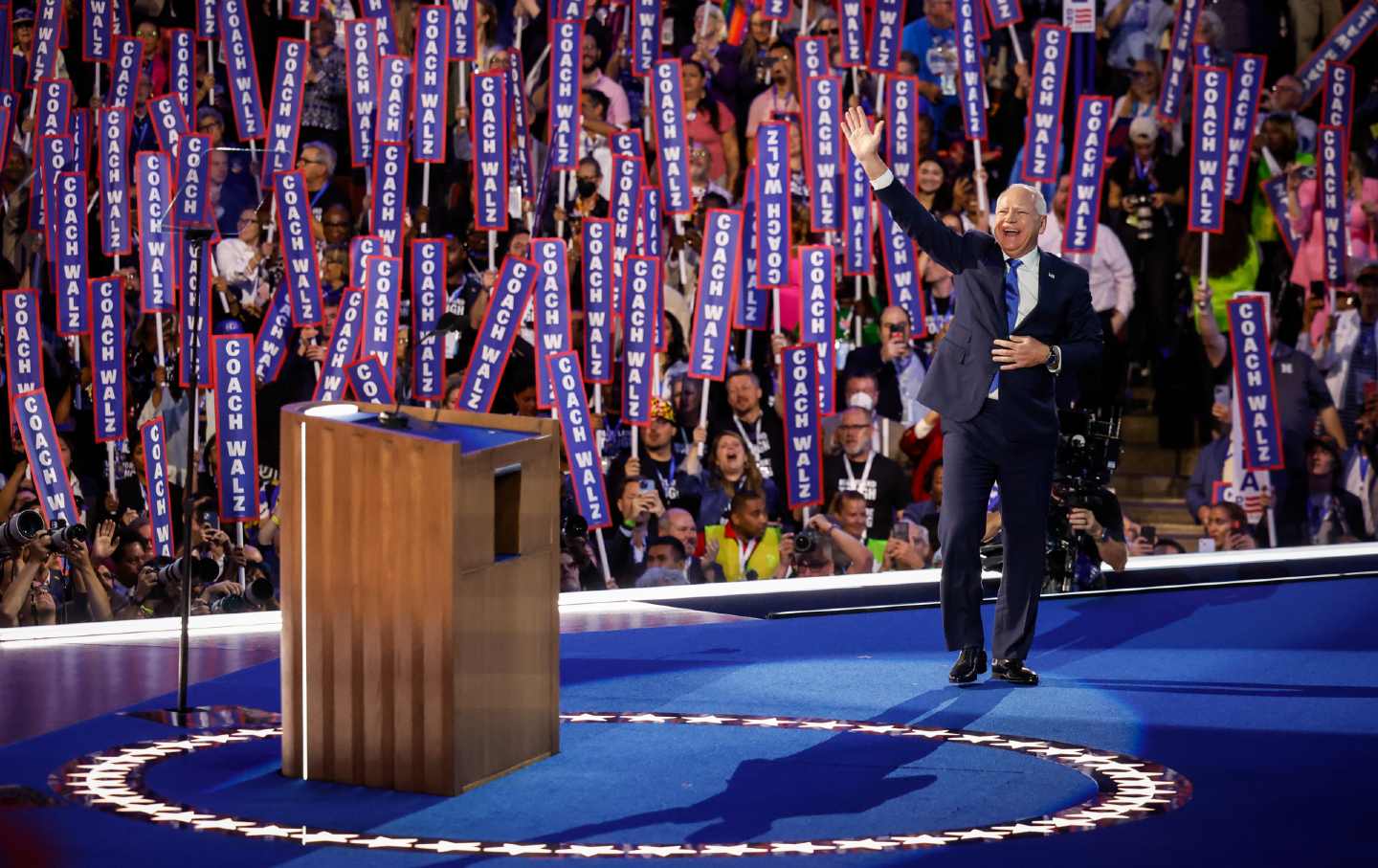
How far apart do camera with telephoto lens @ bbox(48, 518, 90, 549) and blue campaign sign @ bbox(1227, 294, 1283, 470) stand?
4576 millimetres

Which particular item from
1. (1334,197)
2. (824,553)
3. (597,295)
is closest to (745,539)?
(824,553)

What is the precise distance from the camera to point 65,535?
Result: 5.80 meters

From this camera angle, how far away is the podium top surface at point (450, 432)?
143 inches

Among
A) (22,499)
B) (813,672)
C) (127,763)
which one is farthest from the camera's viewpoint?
(22,499)

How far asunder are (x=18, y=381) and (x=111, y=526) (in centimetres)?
52

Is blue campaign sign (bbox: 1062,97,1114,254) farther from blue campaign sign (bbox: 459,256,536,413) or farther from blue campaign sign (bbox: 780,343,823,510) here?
blue campaign sign (bbox: 459,256,536,413)

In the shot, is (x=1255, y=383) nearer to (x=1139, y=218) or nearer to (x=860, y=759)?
(x=1139, y=218)

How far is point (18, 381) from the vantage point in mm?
5992

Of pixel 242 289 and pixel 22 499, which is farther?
pixel 242 289

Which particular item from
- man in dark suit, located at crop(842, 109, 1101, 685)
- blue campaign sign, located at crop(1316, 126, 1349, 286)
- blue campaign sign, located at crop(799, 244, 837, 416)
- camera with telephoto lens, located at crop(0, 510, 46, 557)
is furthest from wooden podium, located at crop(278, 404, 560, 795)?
blue campaign sign, located at crop(1316, 126, 1349, 286)

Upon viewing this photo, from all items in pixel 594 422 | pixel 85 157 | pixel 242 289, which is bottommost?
pixel 594 422

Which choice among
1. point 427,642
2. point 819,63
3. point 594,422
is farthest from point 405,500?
point 819,63

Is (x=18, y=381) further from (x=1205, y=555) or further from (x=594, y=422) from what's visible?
(x=1205, y=555)

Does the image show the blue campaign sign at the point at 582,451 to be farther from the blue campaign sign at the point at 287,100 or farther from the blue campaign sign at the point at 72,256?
the blue campaign sign at the point at 72,256
